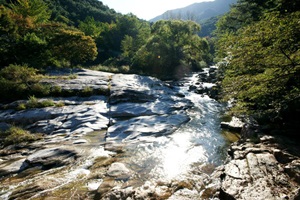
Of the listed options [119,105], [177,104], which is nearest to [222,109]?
[177,104]

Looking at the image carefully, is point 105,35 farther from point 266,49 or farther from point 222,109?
point 266,49

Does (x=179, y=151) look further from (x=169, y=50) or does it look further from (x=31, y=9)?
(x=31, y=9)

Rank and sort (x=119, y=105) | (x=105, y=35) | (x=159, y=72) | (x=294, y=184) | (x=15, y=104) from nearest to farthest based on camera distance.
Answer: 1. (x=294, y=184)
2. (x=15, y=104)
3. (x=119, y=105)
4. (x=159, y=72)
5. (x=105, y=35)

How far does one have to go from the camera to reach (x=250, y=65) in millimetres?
7312

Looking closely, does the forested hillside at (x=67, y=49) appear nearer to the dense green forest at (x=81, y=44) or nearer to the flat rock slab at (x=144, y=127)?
the dense green forest at (x=81, y=44)

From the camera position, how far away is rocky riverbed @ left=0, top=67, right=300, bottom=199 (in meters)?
6.76

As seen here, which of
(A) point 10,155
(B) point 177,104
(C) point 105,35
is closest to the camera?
(A) point 10,155

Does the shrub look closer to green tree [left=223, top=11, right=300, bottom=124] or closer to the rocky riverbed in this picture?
the rocky riverbed

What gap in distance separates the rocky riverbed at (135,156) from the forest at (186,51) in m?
2.43

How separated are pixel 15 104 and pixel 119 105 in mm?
8220

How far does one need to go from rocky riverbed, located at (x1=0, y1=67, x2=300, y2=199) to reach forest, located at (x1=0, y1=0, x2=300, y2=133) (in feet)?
7.97

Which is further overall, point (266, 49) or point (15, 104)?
point (15, 104)

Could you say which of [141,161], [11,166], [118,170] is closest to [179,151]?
[141,161]

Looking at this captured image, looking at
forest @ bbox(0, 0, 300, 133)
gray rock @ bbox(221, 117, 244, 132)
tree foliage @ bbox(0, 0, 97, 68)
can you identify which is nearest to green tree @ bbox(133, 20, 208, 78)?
forest @ bbox(0, 0, 300, 133)
